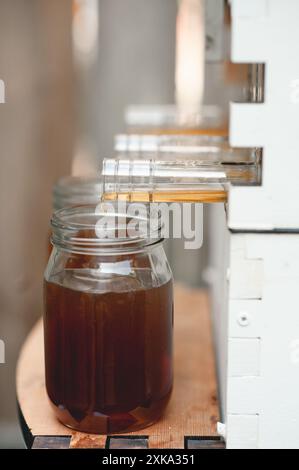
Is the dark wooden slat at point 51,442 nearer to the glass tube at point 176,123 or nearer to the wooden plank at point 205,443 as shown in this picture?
the wooden plank at point 205,443

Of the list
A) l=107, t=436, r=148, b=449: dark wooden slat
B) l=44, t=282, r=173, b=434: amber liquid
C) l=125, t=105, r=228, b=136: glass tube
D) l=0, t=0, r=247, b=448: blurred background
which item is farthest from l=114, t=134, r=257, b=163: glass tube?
l=0, t=0, r=247, b=448: blurred background

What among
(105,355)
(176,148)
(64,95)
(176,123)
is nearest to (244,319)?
(105,355)

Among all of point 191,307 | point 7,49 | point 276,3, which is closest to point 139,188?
point 276,3

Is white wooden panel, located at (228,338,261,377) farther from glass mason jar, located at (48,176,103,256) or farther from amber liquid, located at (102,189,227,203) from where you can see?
glass mason jar, located at (48,176,103,256)

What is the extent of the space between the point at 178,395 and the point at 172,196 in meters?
0.24

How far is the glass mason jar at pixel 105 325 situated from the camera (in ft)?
2.08

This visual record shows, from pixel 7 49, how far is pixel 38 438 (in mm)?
936

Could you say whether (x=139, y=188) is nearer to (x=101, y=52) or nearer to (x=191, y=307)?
(x=191, y=307)

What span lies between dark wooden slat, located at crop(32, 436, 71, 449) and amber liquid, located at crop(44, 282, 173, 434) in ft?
0.06

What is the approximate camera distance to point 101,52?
4.93 ft

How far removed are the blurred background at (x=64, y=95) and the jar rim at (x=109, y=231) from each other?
68 cm

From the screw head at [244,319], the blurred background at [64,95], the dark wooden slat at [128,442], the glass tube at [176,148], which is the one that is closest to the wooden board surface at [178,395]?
the dark wooden slat at [128,442]

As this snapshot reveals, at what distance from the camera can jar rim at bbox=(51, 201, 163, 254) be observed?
64 centimetres

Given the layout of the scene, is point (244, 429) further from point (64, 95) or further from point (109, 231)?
point (64, 95)
